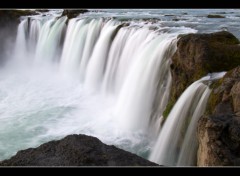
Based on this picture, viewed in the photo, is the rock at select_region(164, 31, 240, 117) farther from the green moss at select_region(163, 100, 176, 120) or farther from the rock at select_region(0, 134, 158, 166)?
the rock at select_region(0, 134, 158, 166)

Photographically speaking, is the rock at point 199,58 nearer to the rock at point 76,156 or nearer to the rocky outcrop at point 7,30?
the rock at point 76,156

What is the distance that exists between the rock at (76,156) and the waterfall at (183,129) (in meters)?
2.88

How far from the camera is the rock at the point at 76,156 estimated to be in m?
5.03

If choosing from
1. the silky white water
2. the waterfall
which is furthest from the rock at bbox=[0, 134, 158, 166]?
the silky white water

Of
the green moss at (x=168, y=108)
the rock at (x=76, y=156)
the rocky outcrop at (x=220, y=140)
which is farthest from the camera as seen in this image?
the green moss at (x=168, y=108)

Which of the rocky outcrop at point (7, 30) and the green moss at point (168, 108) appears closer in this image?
the green moss at point (168, 108)

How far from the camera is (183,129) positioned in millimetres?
8805

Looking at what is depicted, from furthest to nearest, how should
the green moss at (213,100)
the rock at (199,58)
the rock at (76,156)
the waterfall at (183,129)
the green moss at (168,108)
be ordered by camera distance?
1. the green moss at (168,108)
2. the rock at (199,58)
3. the waterfall at (183,129)
4. the green moss at (213,100)
5. the rock at (76,156)

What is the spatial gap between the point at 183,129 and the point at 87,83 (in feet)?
35.5

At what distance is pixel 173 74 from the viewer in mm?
11383

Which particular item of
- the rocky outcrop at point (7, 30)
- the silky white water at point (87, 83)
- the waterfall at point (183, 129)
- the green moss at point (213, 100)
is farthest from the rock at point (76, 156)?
the rocky outcrop at point (7, 30)

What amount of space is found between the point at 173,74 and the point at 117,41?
244 inches

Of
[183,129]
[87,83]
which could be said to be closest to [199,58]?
[183,129]

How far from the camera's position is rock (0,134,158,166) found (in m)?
5.03
